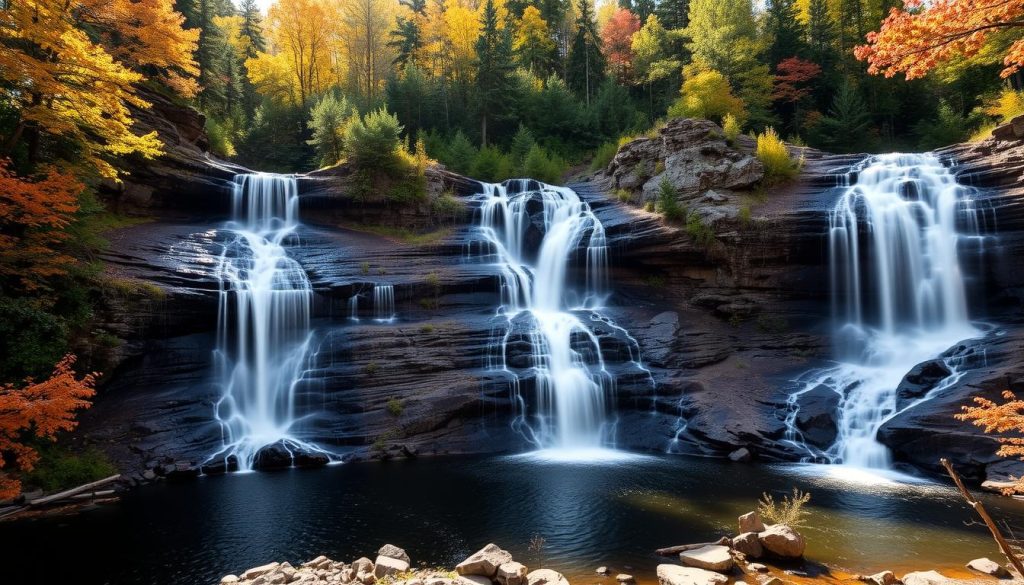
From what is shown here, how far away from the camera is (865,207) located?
2081 centimetres

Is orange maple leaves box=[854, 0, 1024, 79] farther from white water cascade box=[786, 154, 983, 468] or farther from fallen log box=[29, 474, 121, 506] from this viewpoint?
fallen log box=[29, 474, 121, 506]

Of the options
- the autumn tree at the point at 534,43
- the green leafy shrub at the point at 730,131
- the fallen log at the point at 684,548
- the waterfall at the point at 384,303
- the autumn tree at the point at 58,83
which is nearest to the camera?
the fallen log at the point at 684,548

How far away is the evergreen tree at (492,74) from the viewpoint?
3931cm

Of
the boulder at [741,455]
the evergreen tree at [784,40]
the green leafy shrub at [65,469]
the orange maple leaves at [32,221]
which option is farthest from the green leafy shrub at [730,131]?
the green leafy shrub at [65,469]

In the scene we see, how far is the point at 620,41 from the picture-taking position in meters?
50.4

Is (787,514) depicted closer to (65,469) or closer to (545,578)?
(545,578)

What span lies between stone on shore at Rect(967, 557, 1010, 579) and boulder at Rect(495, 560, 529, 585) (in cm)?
644

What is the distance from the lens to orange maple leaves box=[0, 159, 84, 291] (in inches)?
464

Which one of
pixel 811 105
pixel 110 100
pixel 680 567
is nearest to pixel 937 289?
pixel 680 567

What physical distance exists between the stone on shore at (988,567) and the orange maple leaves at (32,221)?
18288mm

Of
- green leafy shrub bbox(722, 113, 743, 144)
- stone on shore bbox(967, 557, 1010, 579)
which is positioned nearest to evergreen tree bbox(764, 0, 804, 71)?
green leafy shrub bbox(722, 113, 743, 144)

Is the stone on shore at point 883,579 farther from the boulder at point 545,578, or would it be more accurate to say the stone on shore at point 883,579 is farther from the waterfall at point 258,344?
the waterfall at point 258,344

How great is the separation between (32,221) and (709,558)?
15.5 meters

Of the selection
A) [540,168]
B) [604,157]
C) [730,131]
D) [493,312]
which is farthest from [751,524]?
[604,157]
